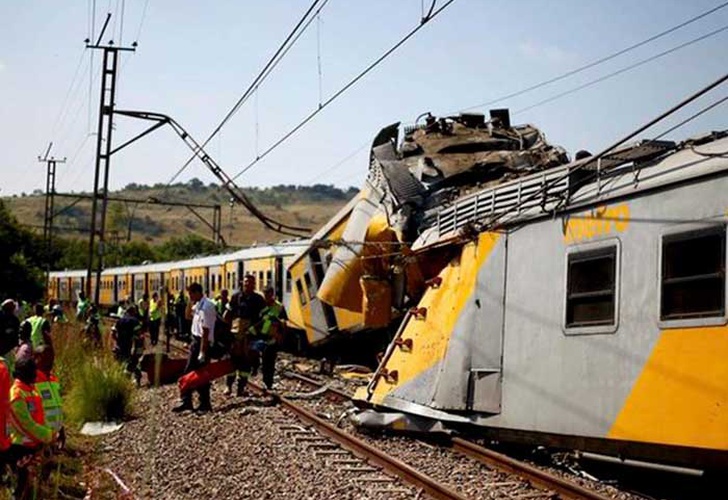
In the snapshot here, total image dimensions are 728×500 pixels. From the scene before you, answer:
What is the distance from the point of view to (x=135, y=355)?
20.3 m

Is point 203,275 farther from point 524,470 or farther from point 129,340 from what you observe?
point 524,470

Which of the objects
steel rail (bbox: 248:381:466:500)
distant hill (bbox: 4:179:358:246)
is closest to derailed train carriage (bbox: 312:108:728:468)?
steel rail (bbox: 248:381:466:500)

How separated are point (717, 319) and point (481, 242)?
4.12 meters

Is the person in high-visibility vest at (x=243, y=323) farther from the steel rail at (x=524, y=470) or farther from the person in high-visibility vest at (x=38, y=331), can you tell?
the steel rail at (x=524, y=470)

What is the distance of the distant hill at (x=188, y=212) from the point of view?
14388cm

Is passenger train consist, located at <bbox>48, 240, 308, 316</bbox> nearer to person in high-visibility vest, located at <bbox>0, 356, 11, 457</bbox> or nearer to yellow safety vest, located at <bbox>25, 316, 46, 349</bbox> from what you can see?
yellow safety vest, located at <bbox>25, 316, 46, 349</bbox>

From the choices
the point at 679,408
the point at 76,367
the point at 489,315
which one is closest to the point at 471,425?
the point at 489,315

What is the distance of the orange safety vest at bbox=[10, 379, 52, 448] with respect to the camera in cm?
860

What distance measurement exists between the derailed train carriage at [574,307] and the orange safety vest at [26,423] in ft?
14.8

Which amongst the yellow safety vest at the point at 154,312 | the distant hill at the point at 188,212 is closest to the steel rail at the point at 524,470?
the yellow safety vest at the point at 154,312

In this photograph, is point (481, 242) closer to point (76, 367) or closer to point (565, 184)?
point (565, 184)

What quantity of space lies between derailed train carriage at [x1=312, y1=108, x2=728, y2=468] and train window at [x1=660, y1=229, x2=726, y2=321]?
1 cm

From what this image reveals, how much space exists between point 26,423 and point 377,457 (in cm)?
382

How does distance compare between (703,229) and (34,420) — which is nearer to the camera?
(703,229)
